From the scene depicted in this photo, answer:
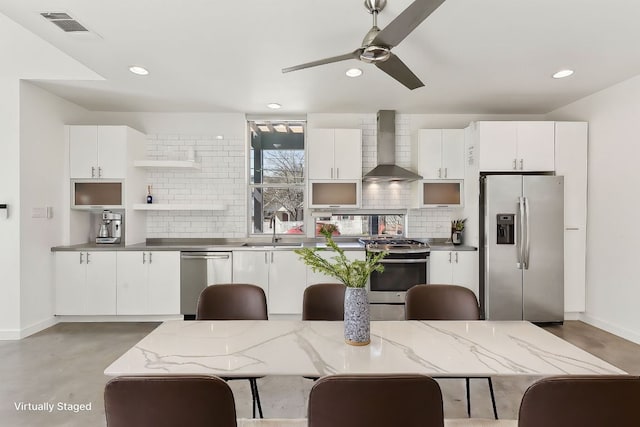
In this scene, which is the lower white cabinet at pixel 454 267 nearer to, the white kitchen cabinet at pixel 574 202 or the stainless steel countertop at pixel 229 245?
the stainless steel countertop at pixel 229 245

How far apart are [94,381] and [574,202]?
5.20 m

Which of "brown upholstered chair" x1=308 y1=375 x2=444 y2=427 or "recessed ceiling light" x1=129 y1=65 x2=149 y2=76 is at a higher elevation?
"recessed ceiling light" x1=129 y1=65 x2=149 y2=76

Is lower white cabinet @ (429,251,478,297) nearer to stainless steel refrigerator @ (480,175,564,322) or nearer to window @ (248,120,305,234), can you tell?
stainless steel refrigerator @ (480,175,564,322)

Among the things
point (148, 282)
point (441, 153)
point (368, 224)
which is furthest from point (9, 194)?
point (441, 153)

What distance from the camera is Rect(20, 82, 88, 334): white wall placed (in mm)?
3592

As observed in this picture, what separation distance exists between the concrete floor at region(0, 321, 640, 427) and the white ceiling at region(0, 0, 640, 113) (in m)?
2.67

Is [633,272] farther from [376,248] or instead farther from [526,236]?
[376,248]

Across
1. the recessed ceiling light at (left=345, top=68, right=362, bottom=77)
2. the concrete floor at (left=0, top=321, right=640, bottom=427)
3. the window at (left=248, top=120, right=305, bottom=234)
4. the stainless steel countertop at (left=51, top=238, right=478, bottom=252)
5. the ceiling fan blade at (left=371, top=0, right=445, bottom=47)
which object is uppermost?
the recessed ceiling light at (left=345, top=68, right=362, bottom=77)

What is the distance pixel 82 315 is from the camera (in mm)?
4043

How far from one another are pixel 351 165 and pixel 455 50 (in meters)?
1.96

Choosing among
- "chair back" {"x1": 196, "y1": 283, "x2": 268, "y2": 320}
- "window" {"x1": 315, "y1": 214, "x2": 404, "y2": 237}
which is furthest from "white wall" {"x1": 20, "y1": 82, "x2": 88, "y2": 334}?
"window" {"x1": 315, "y1": 214, "x2": 404, "y2": 237}

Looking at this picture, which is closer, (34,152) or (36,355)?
(36,355)

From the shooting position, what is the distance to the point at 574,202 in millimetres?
4062

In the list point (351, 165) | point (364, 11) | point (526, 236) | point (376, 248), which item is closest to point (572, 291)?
point (526, 236)
